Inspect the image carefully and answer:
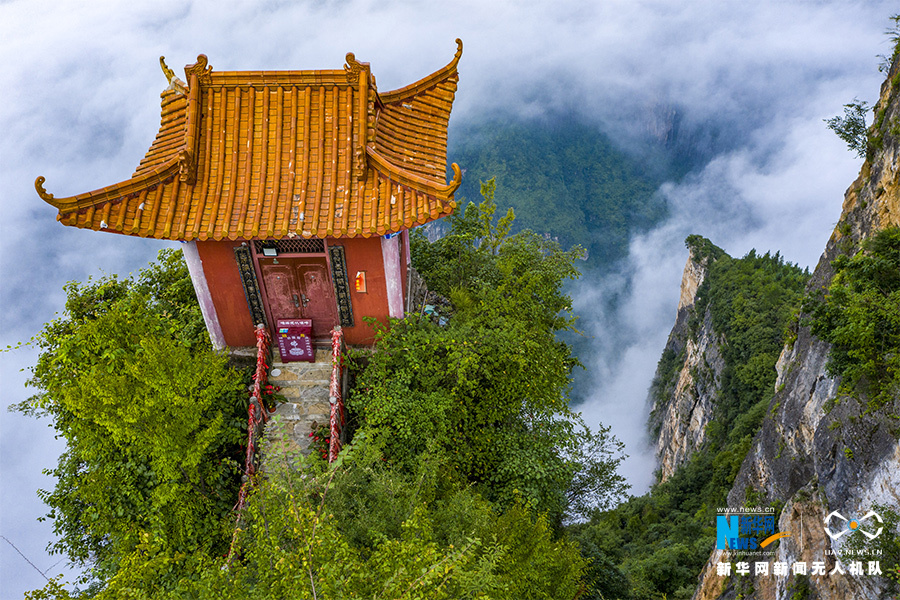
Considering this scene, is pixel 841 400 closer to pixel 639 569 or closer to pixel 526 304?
pixel 526 304

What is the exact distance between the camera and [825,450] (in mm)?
14602

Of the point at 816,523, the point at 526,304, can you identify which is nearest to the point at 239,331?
the point at 526,304

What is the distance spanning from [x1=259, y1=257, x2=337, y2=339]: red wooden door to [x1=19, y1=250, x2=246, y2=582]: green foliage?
2093 mm

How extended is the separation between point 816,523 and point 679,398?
6056 centimetres

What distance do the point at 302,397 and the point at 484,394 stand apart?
4157 mm

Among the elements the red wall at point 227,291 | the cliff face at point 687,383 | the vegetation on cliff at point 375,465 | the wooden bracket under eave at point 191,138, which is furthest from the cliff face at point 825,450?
the cliff face at point 687,383

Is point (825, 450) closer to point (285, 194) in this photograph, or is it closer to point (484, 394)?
point (484, 394)

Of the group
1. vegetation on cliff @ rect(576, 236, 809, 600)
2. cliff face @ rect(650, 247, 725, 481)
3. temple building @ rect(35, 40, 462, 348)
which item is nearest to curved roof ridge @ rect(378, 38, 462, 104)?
temple building @ rect(35, 40, 462, 348)

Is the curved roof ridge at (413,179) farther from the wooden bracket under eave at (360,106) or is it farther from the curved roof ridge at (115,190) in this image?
the curved roof ridge at (115,190)

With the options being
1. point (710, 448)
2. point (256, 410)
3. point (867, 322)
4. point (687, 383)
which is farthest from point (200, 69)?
point (687, 383)

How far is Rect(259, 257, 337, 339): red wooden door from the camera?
13047 millimetres

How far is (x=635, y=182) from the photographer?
154 m

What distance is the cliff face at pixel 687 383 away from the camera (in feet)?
205

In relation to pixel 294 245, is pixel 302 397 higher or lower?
lower
